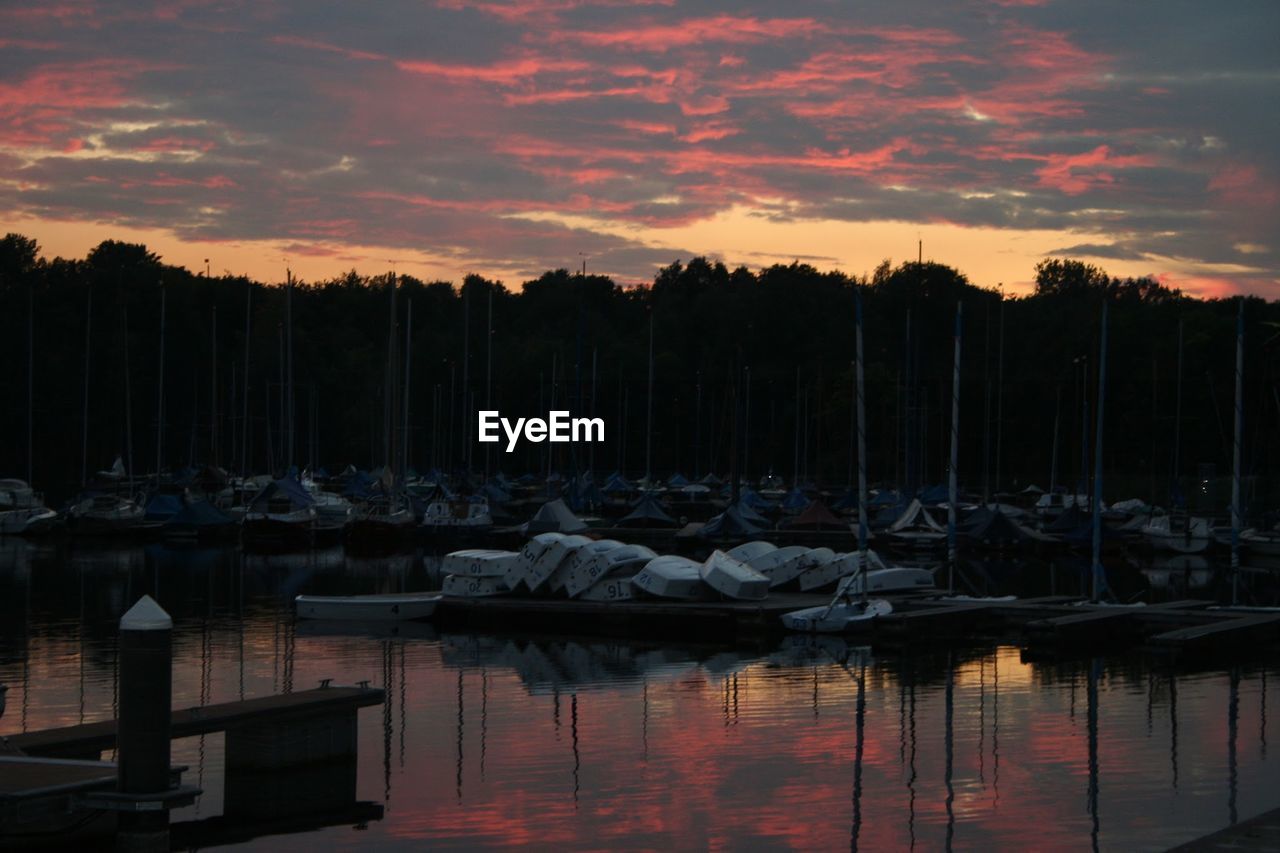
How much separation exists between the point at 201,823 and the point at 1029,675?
19.7 m

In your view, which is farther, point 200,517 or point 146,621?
point 200,517

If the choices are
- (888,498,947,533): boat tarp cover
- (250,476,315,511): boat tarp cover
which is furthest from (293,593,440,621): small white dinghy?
(250,476,315,511): boat tarp cover

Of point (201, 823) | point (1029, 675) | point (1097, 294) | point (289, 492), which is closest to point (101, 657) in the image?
point (201, 823)

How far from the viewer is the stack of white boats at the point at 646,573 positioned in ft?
140

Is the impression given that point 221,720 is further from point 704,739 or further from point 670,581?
point 670,581

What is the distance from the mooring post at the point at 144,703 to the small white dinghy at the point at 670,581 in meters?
25.3

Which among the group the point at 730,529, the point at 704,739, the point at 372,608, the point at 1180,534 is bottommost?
the point at 704,739

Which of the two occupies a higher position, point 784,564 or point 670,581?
point 784,564

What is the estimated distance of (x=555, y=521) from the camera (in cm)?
7025

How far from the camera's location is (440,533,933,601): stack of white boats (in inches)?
1682

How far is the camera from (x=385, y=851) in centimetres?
2017

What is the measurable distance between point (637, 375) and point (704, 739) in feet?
374

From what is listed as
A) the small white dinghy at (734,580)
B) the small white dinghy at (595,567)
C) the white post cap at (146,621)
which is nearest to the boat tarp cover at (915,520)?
the small white dinghy at (734,580)

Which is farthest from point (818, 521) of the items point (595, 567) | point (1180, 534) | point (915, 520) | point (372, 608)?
point (372, 608)
